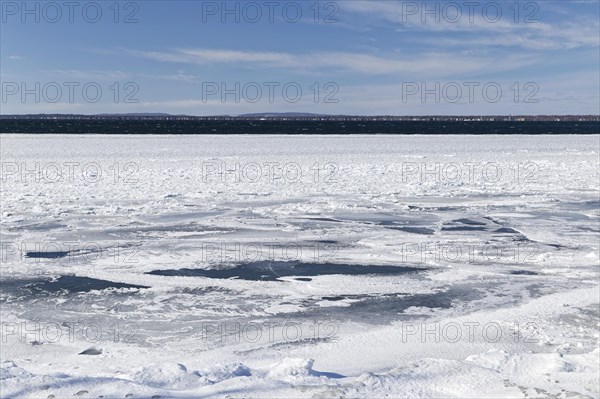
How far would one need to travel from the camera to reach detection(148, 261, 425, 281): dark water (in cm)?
600

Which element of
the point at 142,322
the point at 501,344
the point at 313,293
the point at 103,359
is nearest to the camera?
the point at 103,359

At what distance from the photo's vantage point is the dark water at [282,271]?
5996mm

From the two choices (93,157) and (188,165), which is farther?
(93,157)

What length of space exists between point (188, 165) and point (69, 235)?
9.87 meters

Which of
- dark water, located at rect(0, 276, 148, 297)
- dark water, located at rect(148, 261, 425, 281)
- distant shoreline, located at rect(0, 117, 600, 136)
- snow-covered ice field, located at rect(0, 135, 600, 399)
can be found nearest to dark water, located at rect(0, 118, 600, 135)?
distant shoreline, located at rect(0, 117, 600, 136)

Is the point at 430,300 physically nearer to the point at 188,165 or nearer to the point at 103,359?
the point at 103,359

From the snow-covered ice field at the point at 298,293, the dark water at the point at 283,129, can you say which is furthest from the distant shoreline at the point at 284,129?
the snow-covered ice field at the point at 298,293

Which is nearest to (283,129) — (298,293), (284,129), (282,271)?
(284,129)

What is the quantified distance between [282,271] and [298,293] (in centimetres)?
79

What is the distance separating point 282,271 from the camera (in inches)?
242

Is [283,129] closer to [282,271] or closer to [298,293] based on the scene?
[282,271]

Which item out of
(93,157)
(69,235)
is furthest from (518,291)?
(93,157)

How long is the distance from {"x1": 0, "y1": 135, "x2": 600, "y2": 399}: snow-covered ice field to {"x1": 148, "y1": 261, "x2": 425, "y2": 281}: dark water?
31mm

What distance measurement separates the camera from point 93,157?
20.6 metres
